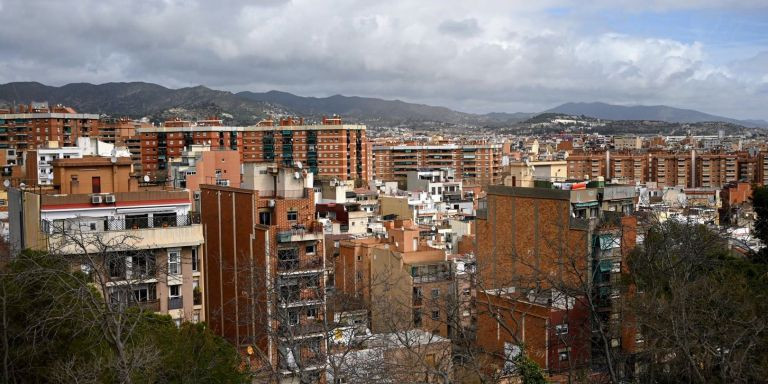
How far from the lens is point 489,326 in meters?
21.0

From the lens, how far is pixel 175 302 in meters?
17.0

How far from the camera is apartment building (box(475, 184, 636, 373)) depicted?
1903cm

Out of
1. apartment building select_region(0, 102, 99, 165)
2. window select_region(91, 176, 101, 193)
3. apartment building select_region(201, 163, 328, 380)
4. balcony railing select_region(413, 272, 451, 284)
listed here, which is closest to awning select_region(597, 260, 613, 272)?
balcony railing select_region(413, 272, 451, 284)

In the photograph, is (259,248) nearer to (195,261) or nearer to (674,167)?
(195,261)

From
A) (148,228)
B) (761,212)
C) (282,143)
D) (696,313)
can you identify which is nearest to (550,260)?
(696,313)

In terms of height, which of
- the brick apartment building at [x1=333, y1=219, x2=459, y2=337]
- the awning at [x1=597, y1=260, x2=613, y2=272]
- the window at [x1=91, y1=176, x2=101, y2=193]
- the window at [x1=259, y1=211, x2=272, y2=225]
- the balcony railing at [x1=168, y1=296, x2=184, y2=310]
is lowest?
the brick apartment building at [x1=333, y1=219, x2=459, y2=337]

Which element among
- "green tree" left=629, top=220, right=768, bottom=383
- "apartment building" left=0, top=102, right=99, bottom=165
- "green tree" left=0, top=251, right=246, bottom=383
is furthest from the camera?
"apartment building" left=0, top=102, right=99, bottom=165

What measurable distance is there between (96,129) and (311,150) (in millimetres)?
16069

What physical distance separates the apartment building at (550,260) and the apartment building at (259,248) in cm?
382

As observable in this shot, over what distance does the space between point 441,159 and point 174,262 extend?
62.8 m

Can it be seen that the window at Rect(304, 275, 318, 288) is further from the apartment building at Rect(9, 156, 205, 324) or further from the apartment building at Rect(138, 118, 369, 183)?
the apartment building at Rect(138, 118, 369, 183)

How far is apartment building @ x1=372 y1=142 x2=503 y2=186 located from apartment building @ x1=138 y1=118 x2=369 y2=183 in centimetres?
1060

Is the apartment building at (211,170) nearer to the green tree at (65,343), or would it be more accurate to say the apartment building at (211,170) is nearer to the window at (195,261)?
the window at (195,261)

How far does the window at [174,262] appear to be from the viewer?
1686 centimetres
